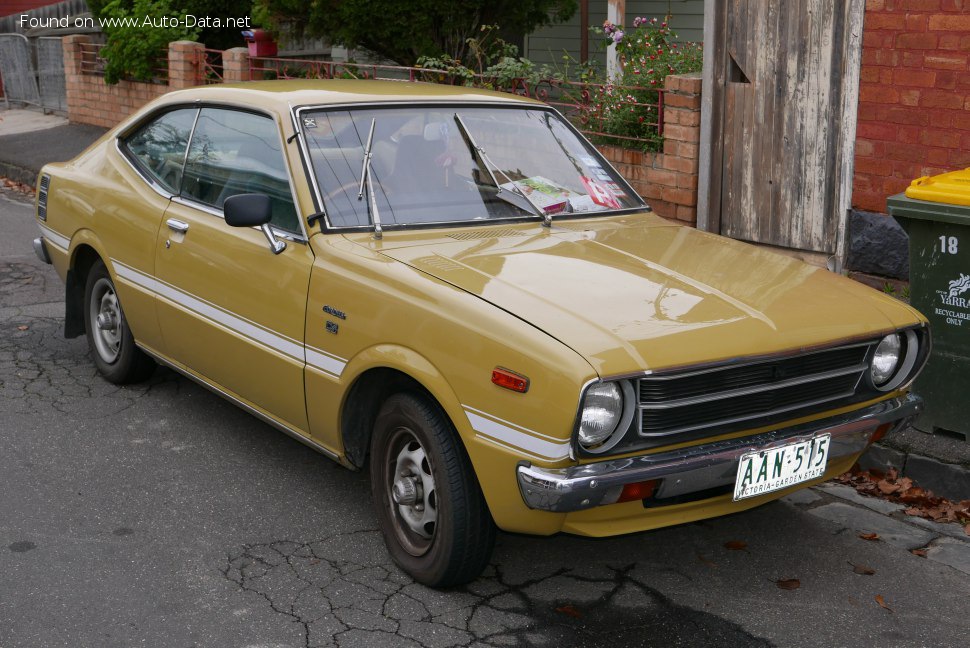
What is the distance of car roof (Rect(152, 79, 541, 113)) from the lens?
477 centimetres

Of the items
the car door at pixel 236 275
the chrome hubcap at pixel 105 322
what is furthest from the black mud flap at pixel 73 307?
the car door at pixel 236 275

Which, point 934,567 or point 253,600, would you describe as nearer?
point 253,600

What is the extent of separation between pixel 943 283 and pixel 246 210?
9.73 feet

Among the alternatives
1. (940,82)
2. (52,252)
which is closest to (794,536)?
(940,82)

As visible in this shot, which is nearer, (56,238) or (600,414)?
(600,414)

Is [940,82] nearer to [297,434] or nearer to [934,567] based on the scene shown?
[934,567]

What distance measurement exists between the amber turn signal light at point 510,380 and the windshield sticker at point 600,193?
5.60 feet

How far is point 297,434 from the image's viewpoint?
4.52 meters

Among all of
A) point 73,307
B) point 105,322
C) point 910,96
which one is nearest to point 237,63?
point 73,307

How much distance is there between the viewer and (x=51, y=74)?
1739cm

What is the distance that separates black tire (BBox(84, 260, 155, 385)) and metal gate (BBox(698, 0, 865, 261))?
13.8 ft

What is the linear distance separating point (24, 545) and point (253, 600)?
1009 millimetres

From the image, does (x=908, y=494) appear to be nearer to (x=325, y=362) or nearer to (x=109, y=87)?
(x=325, y=362)

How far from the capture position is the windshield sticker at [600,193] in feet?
16.4
